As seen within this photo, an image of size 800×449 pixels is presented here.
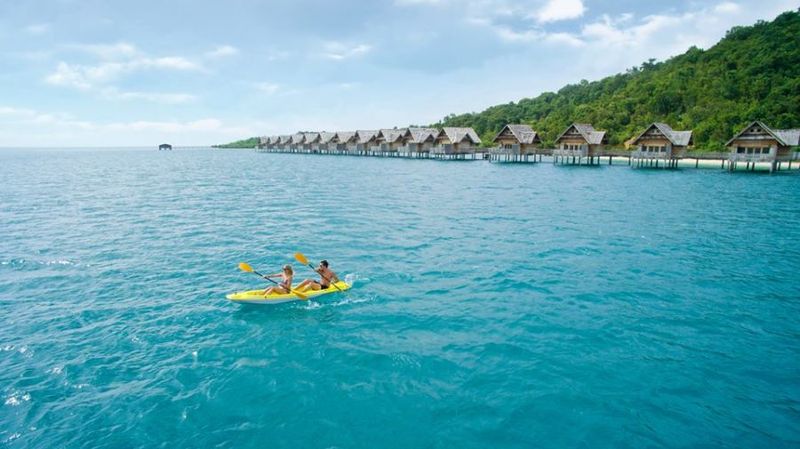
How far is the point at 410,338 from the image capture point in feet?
38.9

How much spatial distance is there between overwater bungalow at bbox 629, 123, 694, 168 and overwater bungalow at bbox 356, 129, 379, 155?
191 feet

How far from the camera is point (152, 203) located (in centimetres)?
3428

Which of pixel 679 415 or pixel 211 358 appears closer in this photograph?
pixel 679 415

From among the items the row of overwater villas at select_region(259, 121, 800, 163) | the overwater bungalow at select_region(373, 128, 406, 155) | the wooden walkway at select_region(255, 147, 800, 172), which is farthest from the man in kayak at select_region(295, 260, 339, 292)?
the overwater bungalow at select_region(373, 128, 406, 155)

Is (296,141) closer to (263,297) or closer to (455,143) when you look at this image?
(455,143)

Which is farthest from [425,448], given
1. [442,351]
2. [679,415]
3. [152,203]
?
[152,203]

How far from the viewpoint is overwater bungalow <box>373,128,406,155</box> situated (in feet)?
316

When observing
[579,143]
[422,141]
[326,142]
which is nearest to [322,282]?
[579,143]

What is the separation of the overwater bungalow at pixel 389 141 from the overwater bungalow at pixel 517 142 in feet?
82.2

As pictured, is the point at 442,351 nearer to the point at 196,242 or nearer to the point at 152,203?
the point at 196,242

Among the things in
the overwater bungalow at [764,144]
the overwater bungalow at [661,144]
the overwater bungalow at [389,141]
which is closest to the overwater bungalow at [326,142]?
the overwater bungalow at [389,141]

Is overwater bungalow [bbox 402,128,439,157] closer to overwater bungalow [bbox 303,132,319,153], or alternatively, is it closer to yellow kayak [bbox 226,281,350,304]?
overwater bungalow [bbox 303,132,319,153]

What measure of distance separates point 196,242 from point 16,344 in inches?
409

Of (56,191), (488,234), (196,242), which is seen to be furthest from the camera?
(56,191)
